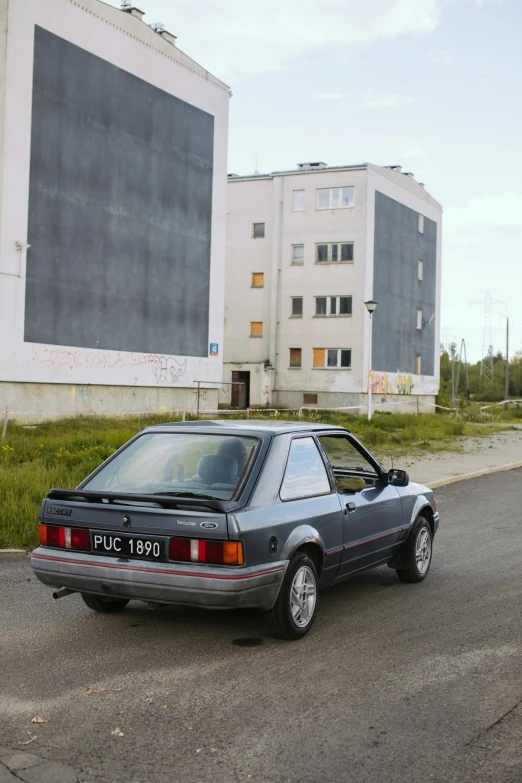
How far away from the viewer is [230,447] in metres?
6.25

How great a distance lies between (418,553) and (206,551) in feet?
10.5

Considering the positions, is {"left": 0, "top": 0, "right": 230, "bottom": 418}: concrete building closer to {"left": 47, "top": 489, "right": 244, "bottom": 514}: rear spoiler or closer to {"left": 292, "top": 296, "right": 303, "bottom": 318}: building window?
{"left": 292, "top": 296, "right": 303, "bottom": 318}: building window

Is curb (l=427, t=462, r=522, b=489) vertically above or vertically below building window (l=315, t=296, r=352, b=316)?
below

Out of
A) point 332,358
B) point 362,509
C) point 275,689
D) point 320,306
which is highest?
point 320,306

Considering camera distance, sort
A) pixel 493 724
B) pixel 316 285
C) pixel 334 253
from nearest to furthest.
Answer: pixel 493 724
pixel 334 253
pixel 316 285

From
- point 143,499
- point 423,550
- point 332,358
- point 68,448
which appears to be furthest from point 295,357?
point 143,499

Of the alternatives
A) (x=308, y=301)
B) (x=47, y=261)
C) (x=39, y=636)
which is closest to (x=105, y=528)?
(x=39, y=636)

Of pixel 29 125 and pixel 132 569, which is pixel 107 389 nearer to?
pixel 29 125

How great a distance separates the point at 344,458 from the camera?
310 inches

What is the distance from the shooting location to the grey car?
216 inches

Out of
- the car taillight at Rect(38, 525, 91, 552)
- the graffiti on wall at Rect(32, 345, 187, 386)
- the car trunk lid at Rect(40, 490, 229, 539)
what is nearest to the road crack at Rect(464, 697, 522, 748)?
the car trunk lid at Rect(40, 490, 229, 539)

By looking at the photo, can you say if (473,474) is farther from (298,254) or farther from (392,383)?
(392,383)

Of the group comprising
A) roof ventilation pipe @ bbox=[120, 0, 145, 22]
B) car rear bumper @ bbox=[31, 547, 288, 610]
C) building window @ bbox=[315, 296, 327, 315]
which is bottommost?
car rear bumper @ bbox=[31, 547, 288, 610]

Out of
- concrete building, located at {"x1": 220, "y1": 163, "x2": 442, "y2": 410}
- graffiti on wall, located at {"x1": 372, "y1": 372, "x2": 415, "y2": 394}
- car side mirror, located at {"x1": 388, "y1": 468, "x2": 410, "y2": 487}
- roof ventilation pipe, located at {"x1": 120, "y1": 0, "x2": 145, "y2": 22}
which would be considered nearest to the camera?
car side mirror, located at {"x1": 388, "y1": 468, "x2": 410, "y2": 487}
